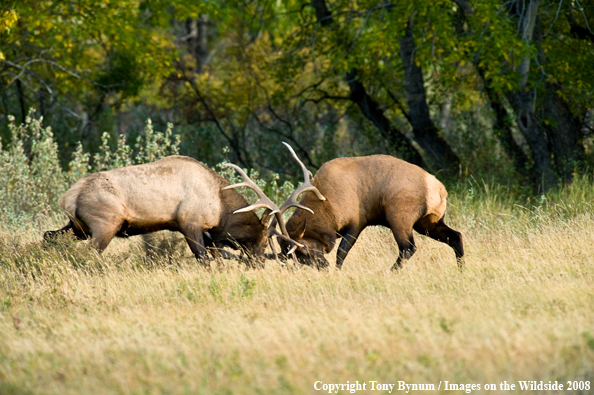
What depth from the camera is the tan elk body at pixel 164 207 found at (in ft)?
25.0

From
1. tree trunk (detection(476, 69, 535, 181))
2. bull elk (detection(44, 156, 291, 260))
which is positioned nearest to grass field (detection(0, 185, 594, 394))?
bull elk (detection(44, 156, 291, 260))

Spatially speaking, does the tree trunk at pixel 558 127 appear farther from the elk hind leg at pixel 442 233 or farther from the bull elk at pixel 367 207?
the bull elk at pixel 367 207

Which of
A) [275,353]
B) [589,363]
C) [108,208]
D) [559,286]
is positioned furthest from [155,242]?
[589,363]

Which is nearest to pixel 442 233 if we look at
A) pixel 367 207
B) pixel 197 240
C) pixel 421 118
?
pixel 367 207

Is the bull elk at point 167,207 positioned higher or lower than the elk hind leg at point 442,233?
higher

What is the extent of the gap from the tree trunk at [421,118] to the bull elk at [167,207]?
22.8 feet

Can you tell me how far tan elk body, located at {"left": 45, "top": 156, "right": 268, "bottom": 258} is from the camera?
7.62 metres

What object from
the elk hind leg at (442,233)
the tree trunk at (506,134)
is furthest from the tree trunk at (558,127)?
the elk hind leg at (442,233)

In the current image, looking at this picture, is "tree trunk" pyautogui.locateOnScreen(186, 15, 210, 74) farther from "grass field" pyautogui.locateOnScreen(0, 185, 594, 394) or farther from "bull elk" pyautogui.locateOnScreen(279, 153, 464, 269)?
"bull elk" pyautogui.locateOnScreen(279, 153, 464, 269)

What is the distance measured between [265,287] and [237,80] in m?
11.0

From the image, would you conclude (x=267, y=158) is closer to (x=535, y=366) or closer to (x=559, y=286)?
(x=559, y=286)

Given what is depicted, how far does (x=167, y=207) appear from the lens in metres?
7.87

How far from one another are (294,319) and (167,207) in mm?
2902

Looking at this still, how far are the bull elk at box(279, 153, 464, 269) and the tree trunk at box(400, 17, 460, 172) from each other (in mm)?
6395
